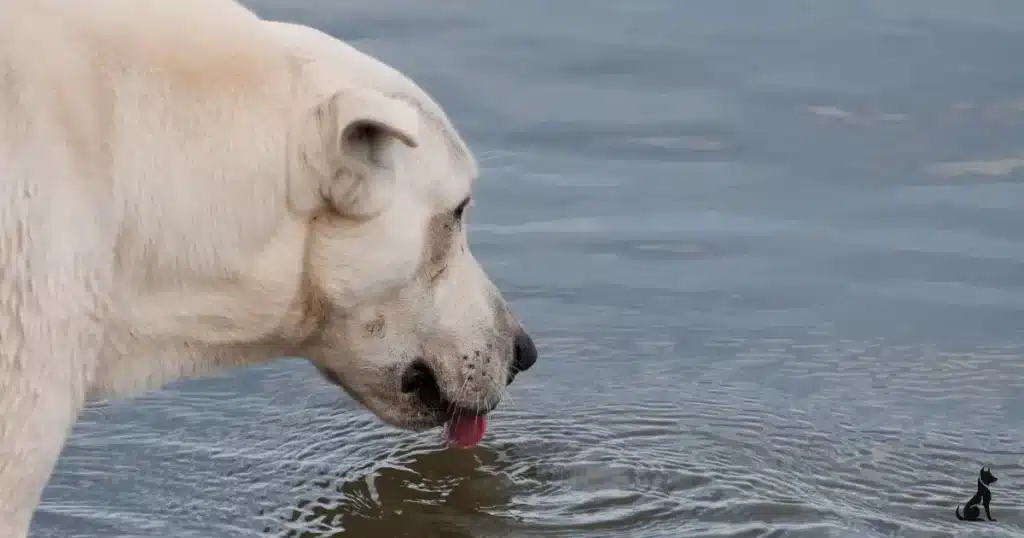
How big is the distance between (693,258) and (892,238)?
0.92 metres

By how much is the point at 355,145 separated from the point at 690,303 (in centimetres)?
387

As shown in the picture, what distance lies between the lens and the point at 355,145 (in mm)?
3479

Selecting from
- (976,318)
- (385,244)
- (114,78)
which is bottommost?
(976,318)

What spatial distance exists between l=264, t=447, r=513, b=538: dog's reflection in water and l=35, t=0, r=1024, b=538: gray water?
0.01 meters

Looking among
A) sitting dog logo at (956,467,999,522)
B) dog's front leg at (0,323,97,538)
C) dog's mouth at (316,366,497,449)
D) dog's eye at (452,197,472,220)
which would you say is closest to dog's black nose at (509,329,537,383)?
dog's mouth at (316,366,497,449)

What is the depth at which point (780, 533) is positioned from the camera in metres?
5.33

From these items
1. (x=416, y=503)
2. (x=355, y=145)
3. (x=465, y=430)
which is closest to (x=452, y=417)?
(x=465, y=430)

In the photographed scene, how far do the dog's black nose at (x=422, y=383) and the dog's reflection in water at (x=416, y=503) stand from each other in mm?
1360

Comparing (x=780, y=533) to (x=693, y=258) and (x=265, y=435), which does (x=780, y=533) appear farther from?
(x=693, y=258)

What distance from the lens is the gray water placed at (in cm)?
555

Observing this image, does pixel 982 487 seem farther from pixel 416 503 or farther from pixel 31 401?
pixel 31 401

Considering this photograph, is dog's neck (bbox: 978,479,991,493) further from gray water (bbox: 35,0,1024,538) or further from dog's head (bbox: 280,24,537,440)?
dog's head (bbox: 280,24,537,440)

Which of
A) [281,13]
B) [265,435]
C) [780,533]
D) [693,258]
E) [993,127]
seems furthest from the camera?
[281,13]

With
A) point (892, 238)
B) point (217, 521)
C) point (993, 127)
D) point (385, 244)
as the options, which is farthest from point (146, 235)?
point (993, 127)
